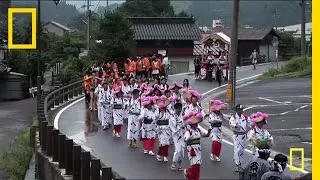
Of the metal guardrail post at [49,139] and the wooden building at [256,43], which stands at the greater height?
the wooden building at [256,43]

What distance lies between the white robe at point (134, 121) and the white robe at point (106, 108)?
325 centimetres

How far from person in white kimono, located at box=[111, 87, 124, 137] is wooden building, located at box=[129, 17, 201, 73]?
87.7ft

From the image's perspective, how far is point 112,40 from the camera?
105 ft

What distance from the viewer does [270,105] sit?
75.2 feet

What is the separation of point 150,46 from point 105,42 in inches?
528

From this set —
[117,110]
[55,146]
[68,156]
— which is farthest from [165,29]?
[68,156]

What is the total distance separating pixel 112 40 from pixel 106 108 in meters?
13.8

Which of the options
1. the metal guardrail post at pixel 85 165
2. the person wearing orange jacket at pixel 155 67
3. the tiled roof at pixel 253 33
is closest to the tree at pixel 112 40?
the person wearing orange jacket at pixel 155 67

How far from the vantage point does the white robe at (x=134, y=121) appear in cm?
1506

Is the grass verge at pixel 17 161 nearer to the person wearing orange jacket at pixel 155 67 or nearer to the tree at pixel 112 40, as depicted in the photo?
the person wearing orange jacket at pixel 155 67

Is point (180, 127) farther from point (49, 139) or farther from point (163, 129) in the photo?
point (49, 139)

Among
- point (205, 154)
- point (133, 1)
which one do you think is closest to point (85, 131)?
point (205, 154)

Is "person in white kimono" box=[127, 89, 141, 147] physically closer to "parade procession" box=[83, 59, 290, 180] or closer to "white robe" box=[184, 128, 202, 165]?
"parade procession" box=[83, 59, 290, 180]

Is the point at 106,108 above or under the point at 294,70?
under
